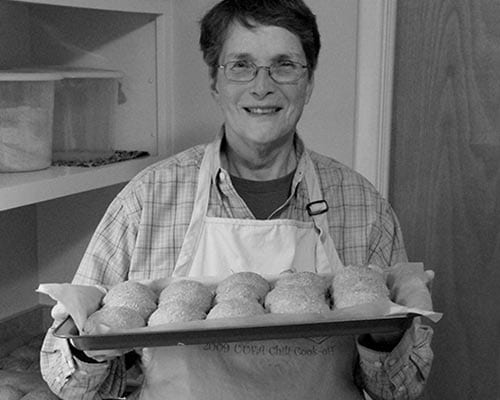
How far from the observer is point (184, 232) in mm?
1500

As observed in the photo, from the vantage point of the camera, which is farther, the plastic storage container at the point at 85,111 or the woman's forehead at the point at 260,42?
the plastic storage container at the point at 85,111

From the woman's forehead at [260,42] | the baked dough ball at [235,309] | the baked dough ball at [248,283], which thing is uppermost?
the woman's forehead at [260,42]

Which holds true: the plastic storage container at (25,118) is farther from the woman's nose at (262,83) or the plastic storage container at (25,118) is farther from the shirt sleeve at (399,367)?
the shirt sleeve at (399,367)

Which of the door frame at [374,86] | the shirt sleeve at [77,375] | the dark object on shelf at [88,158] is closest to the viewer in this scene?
the shirt sleeve at [77,375]

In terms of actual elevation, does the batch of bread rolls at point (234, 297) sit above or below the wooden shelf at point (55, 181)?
below

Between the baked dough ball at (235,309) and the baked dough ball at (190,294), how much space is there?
25 millimetres

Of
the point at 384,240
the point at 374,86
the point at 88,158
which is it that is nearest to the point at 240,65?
the point at 384,240

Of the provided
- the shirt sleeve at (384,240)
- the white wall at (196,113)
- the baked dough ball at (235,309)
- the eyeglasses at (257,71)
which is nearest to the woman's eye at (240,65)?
the eyeglasses at (257,71)

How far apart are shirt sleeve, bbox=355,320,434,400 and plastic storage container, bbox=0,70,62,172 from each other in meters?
0.78

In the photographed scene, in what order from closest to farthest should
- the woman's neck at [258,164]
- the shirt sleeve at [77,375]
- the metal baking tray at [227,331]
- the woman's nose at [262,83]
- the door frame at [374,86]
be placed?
the metal baking tray at [227,331], the shirt sleeve at [77,375], the woman's nose at [262,83], the woman's neck at [258,164], the door frame at [374,86]

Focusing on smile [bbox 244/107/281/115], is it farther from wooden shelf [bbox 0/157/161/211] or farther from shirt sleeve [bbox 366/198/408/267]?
wooden shelf [bbox 0/157/161/211]

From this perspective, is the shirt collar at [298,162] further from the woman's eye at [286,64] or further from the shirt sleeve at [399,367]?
the shirt sleeve at [399,367]

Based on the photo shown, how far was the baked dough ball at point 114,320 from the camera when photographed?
3.54ft

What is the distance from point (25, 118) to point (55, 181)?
0.45ft
